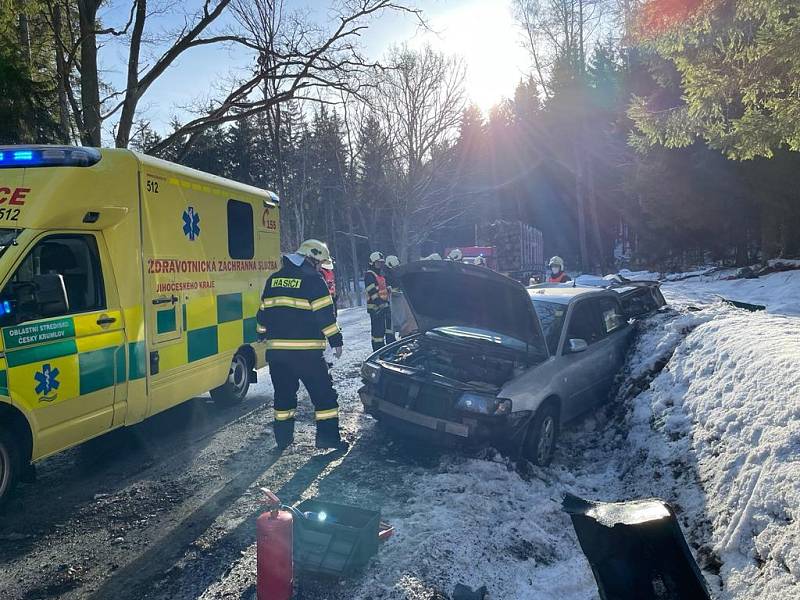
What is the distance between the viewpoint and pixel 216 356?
6.03 m

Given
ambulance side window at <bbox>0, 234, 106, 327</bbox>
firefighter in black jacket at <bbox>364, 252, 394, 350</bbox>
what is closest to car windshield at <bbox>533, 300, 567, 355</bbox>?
firefighter in black jacket at <bbox>364, 252, 394, 350</bbox>

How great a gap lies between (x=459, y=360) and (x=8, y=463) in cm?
378

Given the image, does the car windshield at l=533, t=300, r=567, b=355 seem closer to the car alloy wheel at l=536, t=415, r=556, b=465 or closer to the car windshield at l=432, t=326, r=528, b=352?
the car windshield at l=432, t=326, r=528, b=352

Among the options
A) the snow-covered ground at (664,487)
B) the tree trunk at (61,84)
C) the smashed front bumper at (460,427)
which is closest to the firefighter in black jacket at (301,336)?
the smashed front bumper at (460,427)

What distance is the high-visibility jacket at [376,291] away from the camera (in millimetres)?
9266

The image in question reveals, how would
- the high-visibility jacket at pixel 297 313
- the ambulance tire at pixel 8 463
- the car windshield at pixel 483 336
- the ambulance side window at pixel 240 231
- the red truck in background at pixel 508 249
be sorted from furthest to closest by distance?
1. the red truck in background at pixel 508 249
2. the ambulance side window at pixel 240 231
3. the car windshield at pixel 483 336
4. the high-visibility jacket at pixel 297 313
5. the ambulance tire at pixel 8 463

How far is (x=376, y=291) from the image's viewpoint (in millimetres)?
9375

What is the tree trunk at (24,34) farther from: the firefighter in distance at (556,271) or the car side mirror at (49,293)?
the firefighter in distance at (556,271)

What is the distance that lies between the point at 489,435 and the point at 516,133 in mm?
34817

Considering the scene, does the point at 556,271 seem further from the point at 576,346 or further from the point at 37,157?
the point at 37,157

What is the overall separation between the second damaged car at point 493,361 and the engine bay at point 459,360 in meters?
0.01

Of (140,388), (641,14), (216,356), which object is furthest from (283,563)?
(641,14)

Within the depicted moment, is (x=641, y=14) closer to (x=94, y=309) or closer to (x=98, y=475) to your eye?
(x=94, y=309)

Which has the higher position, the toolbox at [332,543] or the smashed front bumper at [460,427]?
the smashed front bumper at [460,427]
